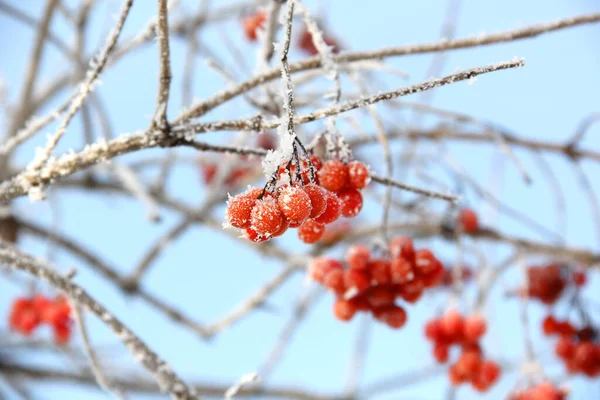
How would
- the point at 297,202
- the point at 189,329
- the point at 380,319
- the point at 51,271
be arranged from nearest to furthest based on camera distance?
the point at 297,202 < the point at 51,271 < the point at 380,319 < the point at 189,329

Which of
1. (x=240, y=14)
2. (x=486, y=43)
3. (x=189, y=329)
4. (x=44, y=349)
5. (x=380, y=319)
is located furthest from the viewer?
(x=44, y=349)

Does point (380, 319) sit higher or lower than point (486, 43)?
lower

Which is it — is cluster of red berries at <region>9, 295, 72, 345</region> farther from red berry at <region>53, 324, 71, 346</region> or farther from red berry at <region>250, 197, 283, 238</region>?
red berry at <region>250, 197, 283, 238</region>

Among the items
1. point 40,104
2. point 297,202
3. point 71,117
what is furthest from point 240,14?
point 297,202

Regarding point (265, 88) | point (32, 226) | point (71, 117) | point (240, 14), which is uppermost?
point (240, 14)

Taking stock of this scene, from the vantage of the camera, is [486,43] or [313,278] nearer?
[486,43]

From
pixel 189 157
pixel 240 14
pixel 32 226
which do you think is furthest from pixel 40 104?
pixel 240 14

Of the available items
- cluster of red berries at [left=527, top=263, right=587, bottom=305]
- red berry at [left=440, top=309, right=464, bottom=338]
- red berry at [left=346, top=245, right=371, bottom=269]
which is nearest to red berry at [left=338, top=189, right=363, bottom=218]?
red berry at [left=346, top=245, right=371, bottom=269]

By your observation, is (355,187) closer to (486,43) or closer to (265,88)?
(265,88)

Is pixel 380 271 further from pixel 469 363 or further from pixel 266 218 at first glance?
pixel 469 363
